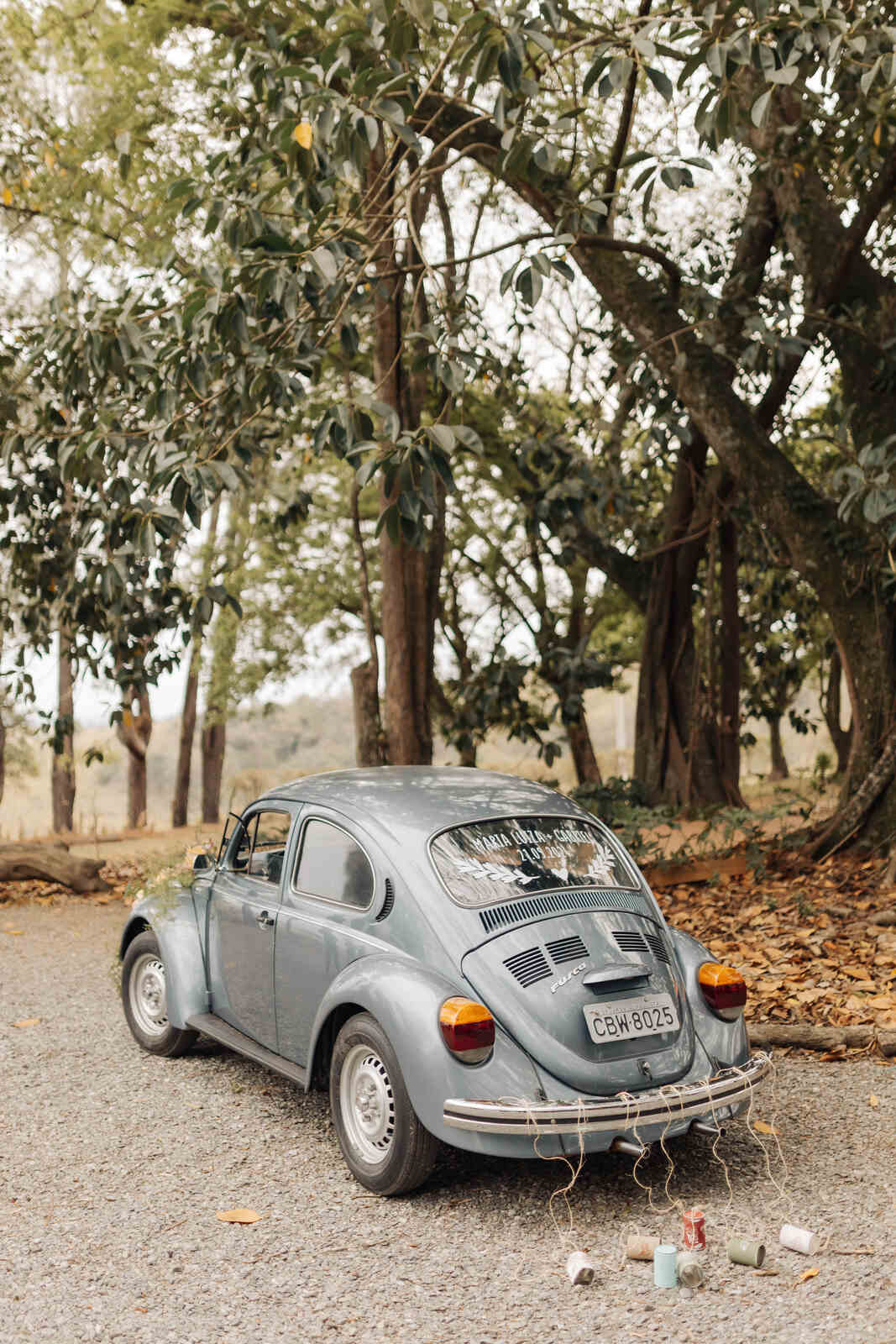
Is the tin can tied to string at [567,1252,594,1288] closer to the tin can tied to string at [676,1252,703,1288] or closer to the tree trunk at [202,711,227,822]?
the tin can tied to string at [676,1252,703,1288]

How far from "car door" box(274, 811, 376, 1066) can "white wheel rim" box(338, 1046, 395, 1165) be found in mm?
352

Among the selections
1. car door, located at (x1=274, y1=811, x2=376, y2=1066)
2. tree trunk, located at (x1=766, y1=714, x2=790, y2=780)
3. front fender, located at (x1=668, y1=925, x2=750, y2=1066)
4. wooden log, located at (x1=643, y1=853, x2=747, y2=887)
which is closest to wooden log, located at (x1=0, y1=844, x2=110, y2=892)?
wooden log, located at (x1=643, y1=853, x2=747, y2=887)

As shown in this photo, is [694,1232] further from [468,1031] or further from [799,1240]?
[468,1031]

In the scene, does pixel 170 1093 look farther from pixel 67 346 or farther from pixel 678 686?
pixel 678 686

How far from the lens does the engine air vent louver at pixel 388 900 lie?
4.64 m

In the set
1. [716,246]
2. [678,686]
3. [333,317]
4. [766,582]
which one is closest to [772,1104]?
[333,317]

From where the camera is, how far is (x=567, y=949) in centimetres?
441

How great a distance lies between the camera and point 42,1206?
14.2 ft

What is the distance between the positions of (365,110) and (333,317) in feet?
4.66

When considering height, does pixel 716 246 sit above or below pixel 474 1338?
above

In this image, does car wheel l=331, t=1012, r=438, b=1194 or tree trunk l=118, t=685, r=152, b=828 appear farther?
tree trunk l=118, t=685, r=152, b=828

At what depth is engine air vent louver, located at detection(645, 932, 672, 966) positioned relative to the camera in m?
4.65

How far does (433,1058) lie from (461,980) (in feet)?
1.01

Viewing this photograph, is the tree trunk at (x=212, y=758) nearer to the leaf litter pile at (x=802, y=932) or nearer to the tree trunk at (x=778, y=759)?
the tree trunk at (x=778, y=759)
